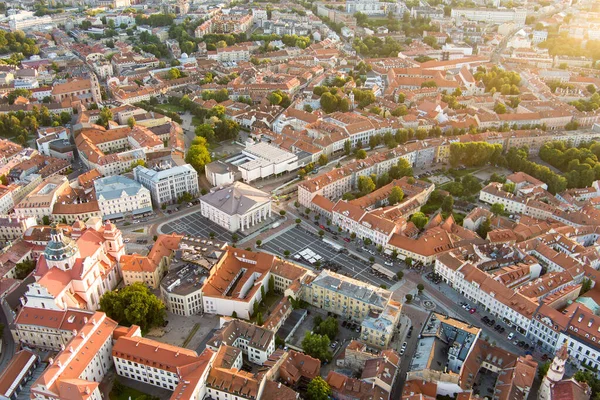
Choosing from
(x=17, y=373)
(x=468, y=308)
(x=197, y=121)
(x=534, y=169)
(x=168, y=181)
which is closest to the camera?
(x=17, y=373)

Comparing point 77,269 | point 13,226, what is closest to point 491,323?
point 77,269

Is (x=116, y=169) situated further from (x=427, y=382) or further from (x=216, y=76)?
(x=427, y=382)

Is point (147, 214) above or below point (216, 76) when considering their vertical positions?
below

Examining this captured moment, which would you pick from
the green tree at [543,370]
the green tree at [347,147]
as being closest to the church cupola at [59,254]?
the green tree at [543,370]

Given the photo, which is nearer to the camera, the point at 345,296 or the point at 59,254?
the point at 59,254

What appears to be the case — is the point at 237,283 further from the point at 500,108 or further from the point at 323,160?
the point at 500,108

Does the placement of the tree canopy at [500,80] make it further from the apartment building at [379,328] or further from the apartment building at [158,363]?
the apartment building at [158,363]

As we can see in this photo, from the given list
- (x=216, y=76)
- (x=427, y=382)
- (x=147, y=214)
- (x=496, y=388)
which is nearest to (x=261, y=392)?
(x=427, y=382)
